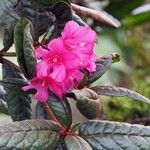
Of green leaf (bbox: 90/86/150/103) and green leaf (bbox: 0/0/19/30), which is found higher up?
green leaf (bbox: 0/0/19/30)

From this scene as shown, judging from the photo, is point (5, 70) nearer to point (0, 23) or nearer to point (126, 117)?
point (0, 23)

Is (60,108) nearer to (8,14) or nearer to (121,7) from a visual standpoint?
(8,14)

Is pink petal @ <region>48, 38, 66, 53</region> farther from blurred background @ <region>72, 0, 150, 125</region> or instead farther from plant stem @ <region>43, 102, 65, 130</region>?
blurred background @ <region>72, 0, 150, 125</region>

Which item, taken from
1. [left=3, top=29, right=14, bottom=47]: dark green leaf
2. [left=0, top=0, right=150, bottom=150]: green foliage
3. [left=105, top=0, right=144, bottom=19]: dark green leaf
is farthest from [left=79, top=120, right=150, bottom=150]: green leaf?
[left=105, top=0, right=144, bottom=19]: dark green leaf

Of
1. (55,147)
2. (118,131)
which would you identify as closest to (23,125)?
(55,147)

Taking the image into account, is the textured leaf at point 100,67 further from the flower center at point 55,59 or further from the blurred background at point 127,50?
the blurred background at point 127,50

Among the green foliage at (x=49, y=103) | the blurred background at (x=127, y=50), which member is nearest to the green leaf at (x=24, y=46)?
the green foliage at (x=49, y=103)

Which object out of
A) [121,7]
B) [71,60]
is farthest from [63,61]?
[121,7]
